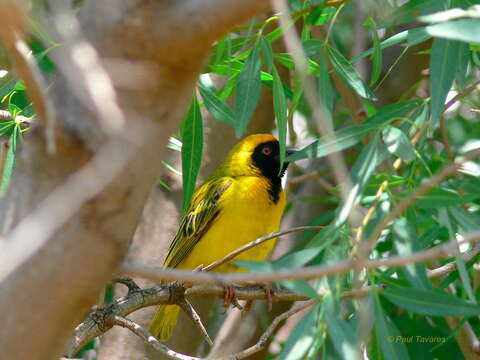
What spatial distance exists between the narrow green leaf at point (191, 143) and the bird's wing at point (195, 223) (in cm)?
118

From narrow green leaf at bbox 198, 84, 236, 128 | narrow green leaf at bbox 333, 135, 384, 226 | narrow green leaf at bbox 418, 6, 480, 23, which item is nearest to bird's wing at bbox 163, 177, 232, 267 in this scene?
narrow green leaf at bbox 198, 84, 236, 128

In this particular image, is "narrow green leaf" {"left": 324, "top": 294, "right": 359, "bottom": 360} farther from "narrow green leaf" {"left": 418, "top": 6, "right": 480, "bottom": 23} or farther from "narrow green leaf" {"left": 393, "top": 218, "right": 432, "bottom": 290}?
"narrow green leaf" {"left": 418, "top": 6, "right": 480, "bottom": 23}

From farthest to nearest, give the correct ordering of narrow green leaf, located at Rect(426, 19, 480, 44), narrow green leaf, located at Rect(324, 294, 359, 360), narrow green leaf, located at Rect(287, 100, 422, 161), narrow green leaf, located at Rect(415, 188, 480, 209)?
1. narrow green leaf, located at Rect(287, 100, 422, 161)
2. narrow green leaf, located at Rect(415, 188, 480, 209)
3. narrow green leaf, located at Rect(324, 294, 359, 360)
4. narrow green leaf, located at Rect(426, 19, 480, 44)

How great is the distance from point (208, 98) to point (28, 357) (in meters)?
1.86

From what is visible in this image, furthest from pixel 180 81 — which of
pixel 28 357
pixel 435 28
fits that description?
pixel 435 28

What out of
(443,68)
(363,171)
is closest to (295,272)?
(363,171)

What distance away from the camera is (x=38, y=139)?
1369 millimetres

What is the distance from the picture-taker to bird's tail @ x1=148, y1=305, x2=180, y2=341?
13.4 ft

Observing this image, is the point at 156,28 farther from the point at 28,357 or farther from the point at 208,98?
the point at 208,98

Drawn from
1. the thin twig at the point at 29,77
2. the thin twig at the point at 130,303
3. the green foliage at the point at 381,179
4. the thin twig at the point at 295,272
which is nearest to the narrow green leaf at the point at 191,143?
the green foliage at the point at 381,179

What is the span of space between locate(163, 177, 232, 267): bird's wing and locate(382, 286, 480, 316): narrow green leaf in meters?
2.14

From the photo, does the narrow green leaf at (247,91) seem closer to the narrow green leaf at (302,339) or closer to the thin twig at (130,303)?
the thin twig at (130,303)

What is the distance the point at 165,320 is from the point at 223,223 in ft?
2.00

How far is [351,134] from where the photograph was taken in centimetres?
264
